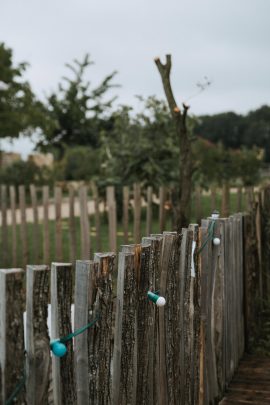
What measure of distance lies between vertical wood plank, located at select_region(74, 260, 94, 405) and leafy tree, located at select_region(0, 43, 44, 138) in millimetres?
11196

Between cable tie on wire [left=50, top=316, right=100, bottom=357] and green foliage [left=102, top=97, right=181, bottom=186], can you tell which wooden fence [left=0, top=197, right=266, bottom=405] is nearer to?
cable tie on wire [left=50, top=316, right=100, bottom=357]

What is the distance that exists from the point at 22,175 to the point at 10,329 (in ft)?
71.0

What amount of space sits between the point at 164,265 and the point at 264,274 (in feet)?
10.5

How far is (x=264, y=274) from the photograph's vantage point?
5.35 metres

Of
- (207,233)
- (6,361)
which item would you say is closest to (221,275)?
(207,233)

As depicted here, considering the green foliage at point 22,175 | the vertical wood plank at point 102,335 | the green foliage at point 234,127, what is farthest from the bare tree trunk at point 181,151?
the green foliage at point 234,127

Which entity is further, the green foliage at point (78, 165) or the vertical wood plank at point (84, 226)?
the green foliage at point (78, 165)

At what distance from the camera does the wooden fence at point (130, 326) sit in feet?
5.15

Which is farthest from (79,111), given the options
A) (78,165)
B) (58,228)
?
(58,228)

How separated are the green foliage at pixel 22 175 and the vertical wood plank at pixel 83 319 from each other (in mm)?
20879

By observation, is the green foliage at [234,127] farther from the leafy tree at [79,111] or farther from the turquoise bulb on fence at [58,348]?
the turquoise bulb on fence at [58,348]

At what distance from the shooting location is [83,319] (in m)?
1.80

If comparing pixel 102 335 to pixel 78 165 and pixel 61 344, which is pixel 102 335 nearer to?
pixel 61 344

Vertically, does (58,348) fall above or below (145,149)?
below
